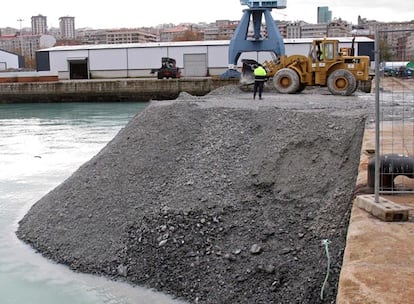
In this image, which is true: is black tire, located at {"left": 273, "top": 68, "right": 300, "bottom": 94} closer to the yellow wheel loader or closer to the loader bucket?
the yellow wheel loader

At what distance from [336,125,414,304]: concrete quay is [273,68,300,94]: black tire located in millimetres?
14695

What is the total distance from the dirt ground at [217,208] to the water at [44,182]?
26 cm

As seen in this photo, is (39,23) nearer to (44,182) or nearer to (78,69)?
(78,69)

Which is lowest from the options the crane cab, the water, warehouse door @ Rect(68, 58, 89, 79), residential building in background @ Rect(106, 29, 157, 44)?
the water

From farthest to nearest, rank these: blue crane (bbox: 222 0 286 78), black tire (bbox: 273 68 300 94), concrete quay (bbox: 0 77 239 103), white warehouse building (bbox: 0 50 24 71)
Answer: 1. white warehouse building (bbox: 0 50 24 71)
2. concrete quay (bbox: 0 77 239 103)
3. blue crane (bbox: 222 0 286 78)
4. black tire (bbox: 273 68 300 94)

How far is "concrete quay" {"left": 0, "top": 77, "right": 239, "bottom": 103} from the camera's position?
121 ft

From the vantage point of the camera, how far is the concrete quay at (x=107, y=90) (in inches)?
1452

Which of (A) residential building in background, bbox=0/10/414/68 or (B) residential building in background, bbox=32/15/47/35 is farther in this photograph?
(B) residential building in background, bbox=32/15/47/35

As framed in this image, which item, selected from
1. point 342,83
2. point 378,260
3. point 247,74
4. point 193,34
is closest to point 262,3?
point 247,74

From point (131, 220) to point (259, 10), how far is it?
1895 cm

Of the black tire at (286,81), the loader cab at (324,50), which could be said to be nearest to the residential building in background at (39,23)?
the black tire at (286,81)

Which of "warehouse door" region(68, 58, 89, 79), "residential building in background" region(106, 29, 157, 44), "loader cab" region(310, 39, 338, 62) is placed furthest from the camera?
"residential building in background" region(106, 29, 157, 44)

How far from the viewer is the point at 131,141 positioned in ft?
35.5

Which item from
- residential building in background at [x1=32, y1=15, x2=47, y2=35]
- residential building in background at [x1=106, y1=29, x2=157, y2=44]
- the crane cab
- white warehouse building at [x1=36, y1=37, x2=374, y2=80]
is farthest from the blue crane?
residential building in background at [x1=32, y1=15, x2=47, y2=35]
